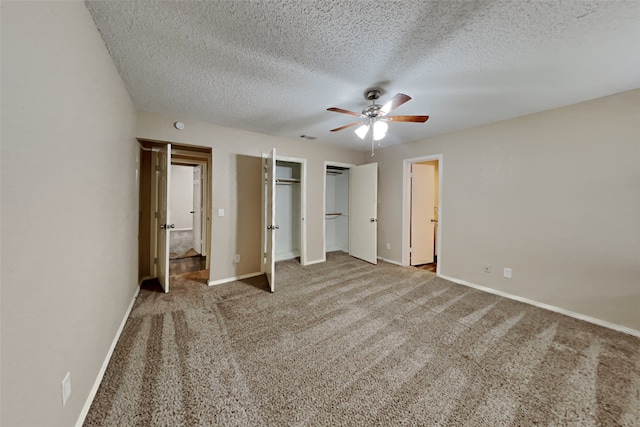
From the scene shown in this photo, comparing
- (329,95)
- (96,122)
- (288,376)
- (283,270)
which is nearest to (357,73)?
(329,95)

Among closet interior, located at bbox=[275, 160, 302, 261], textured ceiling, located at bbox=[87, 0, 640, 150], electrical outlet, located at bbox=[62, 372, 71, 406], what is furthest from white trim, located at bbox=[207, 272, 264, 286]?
textured ceiling, located at bbox=[87, 0, 640, 150]

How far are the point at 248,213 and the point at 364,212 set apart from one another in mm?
2412

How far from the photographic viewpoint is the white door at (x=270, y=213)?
313 centimetres

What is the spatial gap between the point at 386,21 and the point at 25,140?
6.42 feet

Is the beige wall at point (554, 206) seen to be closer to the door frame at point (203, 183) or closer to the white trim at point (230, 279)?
the white trim at point (230, 279)

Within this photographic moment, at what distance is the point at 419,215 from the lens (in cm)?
457

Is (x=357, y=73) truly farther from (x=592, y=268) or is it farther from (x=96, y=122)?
(x=592, y=268)

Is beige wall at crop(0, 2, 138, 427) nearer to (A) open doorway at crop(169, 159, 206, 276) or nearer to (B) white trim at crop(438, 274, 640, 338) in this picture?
(A) open doorway at crop(169, 159, 206, 276)

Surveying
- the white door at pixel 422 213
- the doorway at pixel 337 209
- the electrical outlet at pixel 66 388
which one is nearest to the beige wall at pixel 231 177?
the doorway at pixel 337 209

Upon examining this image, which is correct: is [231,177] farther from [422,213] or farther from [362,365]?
[422,213]

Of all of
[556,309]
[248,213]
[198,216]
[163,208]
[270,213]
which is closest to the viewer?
[556,309]

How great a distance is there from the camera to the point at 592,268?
246 cm

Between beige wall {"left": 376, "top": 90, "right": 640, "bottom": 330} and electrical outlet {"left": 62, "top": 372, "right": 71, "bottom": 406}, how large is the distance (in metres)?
4.33

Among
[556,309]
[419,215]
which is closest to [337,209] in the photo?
[419,215]
